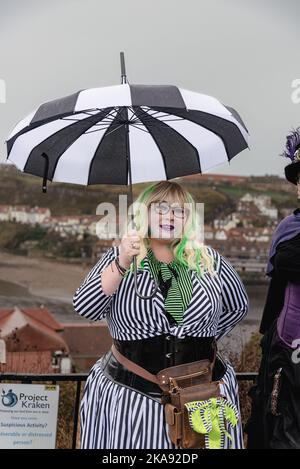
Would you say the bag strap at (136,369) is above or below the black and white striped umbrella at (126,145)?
below

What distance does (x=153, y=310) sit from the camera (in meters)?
Answer: 1.93

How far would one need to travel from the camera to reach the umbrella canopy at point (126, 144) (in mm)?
2100

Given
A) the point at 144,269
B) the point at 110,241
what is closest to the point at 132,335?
the point at 144,269

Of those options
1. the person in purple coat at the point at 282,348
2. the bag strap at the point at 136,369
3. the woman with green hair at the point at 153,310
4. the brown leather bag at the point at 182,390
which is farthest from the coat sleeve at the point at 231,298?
the bag strap at the point at 136,369

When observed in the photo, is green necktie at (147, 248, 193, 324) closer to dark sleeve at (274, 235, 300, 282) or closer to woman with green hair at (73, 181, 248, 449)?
woman with green hair at (73, 181, 248, 449)

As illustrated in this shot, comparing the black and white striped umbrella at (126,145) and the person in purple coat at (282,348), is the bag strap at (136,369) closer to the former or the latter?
the person in purple coat at (282,348)

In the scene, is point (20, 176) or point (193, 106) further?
point (20, 176)

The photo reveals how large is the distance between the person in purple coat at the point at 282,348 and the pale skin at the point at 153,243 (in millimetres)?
386

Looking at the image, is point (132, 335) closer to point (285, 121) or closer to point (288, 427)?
point (288, 427)

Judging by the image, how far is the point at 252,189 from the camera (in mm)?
3938

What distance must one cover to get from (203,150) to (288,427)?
1.01 meters

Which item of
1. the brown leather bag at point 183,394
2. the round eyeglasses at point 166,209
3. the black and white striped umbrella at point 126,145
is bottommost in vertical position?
the brown leather bag at point 183,394

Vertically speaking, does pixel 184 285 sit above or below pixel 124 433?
above
